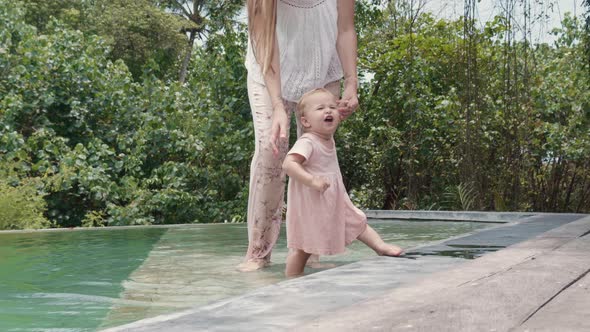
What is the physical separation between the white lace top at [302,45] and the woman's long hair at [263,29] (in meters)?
0.07

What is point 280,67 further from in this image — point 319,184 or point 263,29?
point 319,184

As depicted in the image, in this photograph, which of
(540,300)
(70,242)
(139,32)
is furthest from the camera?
(139,32)

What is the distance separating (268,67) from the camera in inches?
141

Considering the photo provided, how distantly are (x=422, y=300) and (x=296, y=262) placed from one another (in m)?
1.47

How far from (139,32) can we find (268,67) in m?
27.0

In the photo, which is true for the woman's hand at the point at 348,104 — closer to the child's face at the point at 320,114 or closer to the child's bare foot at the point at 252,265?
the child's face at the point at 320,114

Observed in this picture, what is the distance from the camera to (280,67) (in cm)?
375

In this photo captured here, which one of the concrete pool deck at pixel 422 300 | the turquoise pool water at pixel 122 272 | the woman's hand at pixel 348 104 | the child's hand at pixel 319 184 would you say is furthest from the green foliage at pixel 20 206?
the concrete pool deck at pixel 422 300

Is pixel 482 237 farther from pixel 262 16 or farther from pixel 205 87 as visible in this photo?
pixel 205 87

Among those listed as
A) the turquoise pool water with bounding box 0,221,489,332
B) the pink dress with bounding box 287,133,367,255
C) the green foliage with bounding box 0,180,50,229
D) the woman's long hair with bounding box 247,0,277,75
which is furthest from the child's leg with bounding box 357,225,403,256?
the green foliage with bounding box 0,180,50,229

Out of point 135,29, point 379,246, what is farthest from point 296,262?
point 135,29

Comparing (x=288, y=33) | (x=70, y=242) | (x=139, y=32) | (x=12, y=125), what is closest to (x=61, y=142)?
(x=12, y=125)

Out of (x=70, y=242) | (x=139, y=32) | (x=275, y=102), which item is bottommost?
(x=70, y=242)

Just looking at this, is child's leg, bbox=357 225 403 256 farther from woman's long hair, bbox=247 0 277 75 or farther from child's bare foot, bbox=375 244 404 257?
woman's long hair, bbox=247 0 277 75
